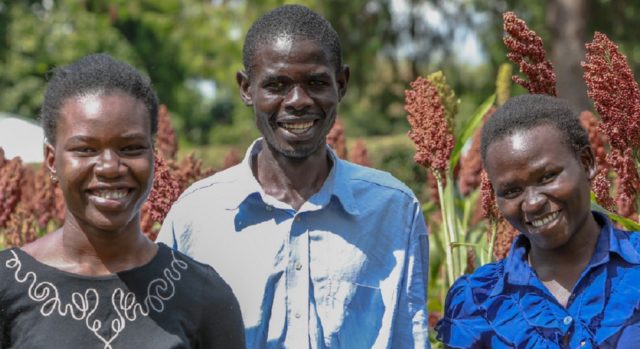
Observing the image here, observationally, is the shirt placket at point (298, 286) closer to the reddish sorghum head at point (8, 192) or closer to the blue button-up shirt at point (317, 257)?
the blue button-up shirt at point (317, 257)

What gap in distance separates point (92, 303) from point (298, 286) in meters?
0.78

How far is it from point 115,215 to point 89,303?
0.67ft

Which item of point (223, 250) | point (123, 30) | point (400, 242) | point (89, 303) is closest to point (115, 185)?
point (89, 303)

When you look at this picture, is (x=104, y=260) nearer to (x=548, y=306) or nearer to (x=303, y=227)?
(x=303, y=227)

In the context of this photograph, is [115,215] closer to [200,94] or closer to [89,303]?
[89,303]

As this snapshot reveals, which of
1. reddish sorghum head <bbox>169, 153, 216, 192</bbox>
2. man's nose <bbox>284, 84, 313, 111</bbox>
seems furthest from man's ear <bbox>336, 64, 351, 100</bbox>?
reddish sorghum head <bbox>169, 153, 216, 192</bbox>

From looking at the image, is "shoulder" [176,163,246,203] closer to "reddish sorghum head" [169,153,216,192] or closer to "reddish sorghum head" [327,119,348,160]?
"reddish sorghum head" [169,153,216,192]

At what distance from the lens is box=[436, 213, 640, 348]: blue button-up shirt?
2715 millimetres

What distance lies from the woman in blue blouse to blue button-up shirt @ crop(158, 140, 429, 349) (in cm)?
20

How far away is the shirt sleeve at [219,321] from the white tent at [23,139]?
5795mm

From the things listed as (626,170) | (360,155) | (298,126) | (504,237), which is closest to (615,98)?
(626,170)

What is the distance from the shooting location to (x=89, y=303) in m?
2.35

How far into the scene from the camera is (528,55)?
3.36 meters

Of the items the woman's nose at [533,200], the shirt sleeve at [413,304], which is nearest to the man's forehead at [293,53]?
the shirt sleeve at [413,304]
